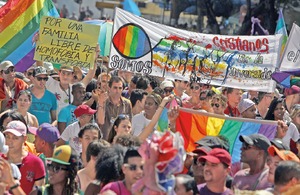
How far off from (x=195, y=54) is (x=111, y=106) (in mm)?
2956

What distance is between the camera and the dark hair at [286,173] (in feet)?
22.2

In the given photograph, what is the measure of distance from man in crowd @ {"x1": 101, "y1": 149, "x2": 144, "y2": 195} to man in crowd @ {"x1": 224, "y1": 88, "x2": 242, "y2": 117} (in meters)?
Answer: 5.75

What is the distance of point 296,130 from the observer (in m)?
9.95

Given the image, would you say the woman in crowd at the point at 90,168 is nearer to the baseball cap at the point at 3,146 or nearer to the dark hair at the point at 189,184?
the baseball cap at the point at 3,146

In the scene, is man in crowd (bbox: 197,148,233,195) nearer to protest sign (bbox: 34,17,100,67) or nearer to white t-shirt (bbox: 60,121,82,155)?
white t-shirt (bbox: 60,121,82,155)

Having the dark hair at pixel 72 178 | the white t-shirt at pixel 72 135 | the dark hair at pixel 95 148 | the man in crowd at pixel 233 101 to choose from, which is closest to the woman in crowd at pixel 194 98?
the man in crowd at pixel 233 101

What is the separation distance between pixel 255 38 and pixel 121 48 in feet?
6.38

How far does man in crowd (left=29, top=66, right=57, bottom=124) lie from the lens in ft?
38.4

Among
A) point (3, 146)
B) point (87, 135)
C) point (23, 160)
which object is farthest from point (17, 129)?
Result: point (87, 135)

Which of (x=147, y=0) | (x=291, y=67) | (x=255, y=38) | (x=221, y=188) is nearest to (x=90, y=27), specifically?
(x=255, y=38)

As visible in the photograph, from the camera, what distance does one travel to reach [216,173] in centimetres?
728

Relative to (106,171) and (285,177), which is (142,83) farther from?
(285,177)

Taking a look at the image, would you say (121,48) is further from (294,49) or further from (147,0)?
(147,0)

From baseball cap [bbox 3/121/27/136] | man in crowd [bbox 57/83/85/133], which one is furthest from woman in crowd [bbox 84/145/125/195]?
man in crowd [bbox 57/83/85/133]
